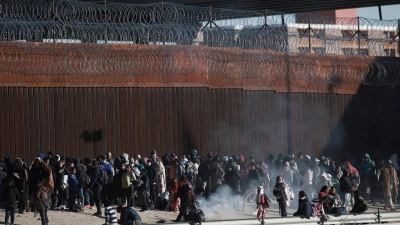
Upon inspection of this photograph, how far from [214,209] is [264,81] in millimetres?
5245

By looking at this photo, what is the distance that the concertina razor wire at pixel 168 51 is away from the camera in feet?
70.0

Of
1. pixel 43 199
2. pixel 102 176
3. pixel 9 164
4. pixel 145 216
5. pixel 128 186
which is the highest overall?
pixel 9 164

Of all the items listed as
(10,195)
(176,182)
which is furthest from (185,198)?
(10,195)

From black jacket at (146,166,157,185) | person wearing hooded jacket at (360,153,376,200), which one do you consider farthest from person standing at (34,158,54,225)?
person wearing hooded jacket at (360,153,376,200)

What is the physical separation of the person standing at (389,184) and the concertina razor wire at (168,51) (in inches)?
158

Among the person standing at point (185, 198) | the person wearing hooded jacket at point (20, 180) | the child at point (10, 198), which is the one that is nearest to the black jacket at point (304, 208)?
the person standing at point (185, 198)

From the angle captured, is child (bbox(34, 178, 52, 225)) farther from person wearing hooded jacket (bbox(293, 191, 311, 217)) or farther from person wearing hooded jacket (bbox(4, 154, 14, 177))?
person wearing hooded jacket (bbox(293, 191, 311, 217))

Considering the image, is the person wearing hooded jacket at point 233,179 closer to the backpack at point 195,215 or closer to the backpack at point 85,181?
the backpack at point 85,181

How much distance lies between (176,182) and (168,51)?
4.50 m

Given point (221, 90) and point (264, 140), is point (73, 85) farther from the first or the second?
point (264, 140)

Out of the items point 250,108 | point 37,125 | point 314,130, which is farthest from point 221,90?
point 37,125

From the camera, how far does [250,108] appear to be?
2522cm

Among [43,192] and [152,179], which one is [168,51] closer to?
[152,179]

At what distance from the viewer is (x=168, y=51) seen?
75.1ft
